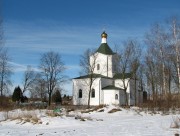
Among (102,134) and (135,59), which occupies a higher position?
(135,59)

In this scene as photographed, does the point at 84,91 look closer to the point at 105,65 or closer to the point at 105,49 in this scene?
the point at 105,65

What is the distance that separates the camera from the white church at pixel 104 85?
52.9m

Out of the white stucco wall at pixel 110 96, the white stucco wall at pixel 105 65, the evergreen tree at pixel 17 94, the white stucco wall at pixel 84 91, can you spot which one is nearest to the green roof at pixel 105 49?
the white stucco wall at pixel 105 65

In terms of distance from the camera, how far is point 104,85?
55.0 m

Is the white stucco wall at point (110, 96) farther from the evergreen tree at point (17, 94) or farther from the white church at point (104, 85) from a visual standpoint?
the evergreen tree at point (17, 94)

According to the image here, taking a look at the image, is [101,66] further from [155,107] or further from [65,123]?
[65,123]

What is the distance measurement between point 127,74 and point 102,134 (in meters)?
43.7

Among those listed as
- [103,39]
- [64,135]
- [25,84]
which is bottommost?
[64,135]

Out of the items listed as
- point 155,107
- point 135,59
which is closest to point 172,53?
point 155,107

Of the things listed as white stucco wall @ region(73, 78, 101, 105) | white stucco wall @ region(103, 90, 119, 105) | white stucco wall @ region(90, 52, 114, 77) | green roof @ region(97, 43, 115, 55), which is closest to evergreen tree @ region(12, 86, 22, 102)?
white stucco wall @ region(73, 78, 101, 105)

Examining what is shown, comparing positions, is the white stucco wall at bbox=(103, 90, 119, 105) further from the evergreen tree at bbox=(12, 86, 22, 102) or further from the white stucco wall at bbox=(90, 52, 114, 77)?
the evergreen tree at bbox=(12, 86, 22, 102)

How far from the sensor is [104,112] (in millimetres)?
24156

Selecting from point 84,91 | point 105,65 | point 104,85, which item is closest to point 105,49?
point 105,65

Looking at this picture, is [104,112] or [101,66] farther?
[101,66]
